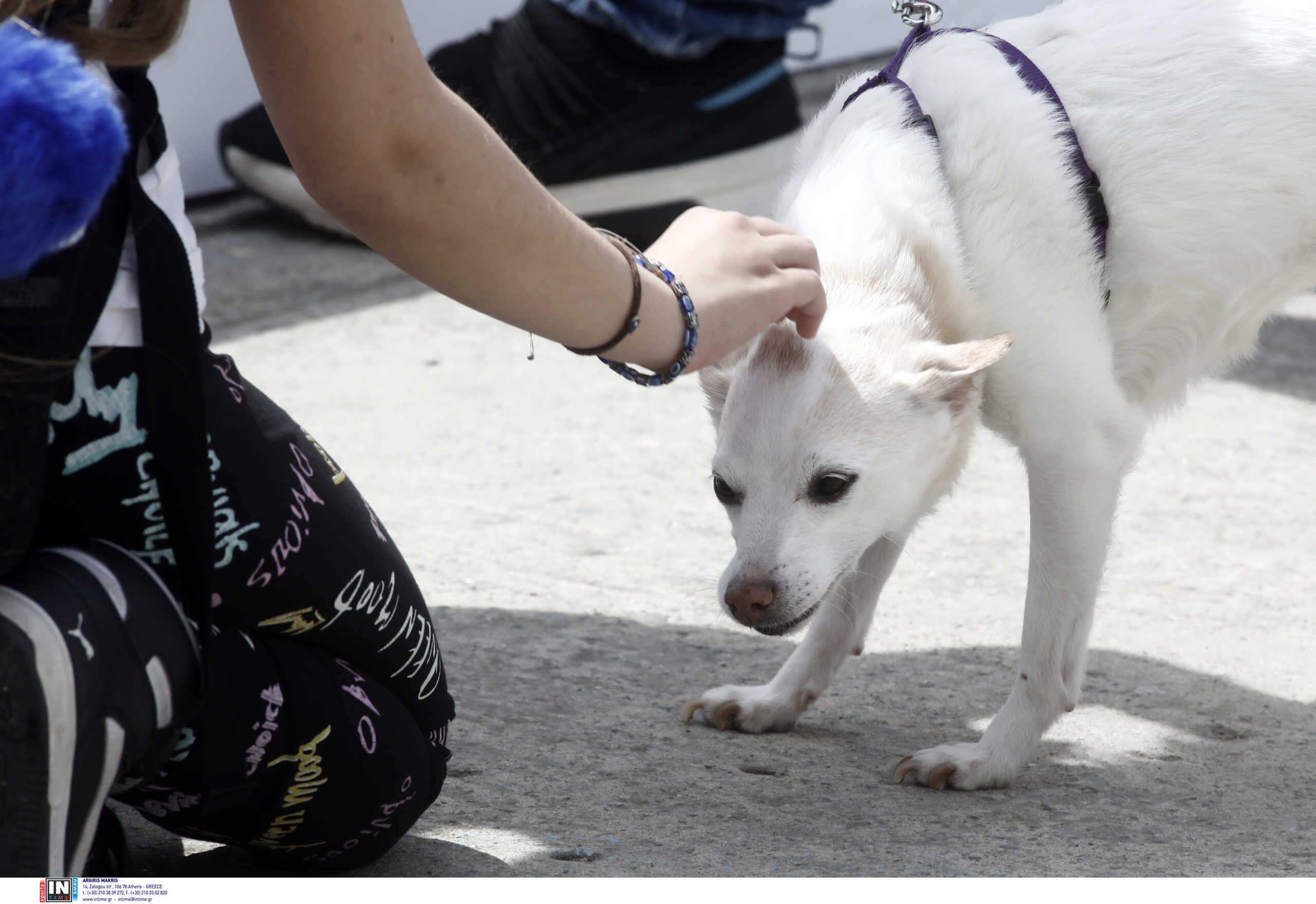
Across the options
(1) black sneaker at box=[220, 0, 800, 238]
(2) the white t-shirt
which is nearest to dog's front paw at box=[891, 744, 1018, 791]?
(2) the white t-shirt

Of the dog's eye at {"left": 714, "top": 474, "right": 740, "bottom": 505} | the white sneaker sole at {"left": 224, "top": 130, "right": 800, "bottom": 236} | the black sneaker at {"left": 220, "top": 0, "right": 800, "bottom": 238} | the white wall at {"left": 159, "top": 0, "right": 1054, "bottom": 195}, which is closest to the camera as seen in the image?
the dog's eye at {"left": 714, "top": 474, "right": 740, "bottom": 505}

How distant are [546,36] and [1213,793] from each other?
147 inches

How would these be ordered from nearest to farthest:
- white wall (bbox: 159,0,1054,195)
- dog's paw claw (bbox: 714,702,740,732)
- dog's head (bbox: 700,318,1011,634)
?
dog's head (bbox: 700,318,1011,634), dog's paw claw (bbox: 714,702,740,732), white wall (bbox: 159,0,1054,195)

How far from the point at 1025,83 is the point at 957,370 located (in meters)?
0.53

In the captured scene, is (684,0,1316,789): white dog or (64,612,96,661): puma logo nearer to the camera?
(64,612,96,661): puma logo

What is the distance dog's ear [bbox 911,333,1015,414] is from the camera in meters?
1.96

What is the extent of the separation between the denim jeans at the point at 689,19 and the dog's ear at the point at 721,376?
2.84 meters

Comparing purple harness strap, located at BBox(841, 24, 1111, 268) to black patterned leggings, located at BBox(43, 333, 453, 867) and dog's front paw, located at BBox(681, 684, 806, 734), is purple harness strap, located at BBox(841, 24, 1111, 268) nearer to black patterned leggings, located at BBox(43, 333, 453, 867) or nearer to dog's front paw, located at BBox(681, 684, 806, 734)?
dog's front paw, located at BBox(681, 684, 806, 734)

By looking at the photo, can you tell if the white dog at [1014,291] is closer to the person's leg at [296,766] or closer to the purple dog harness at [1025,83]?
the purple dog harness at [1025,83]

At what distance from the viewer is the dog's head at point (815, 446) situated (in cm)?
208

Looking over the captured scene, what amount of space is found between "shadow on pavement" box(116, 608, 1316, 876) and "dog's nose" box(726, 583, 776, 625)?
0.27 metres

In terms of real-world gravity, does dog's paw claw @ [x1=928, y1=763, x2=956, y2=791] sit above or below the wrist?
below

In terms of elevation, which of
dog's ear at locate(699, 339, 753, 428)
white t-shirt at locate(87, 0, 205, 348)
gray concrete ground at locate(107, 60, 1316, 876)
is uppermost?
white t-shirt at locate(87, 0, 205, 348)

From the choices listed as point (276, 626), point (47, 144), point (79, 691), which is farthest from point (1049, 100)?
point (79, 691)
